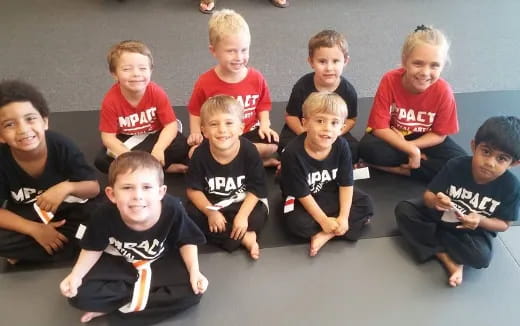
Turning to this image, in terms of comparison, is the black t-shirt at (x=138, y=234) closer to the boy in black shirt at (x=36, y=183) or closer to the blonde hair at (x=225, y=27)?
the boy in black shirt at (x=36, y=183)

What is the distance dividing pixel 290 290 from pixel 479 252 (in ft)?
2.68

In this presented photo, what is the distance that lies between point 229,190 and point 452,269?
3.42ft

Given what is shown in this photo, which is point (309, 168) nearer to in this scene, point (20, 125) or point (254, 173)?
point (254, 173)

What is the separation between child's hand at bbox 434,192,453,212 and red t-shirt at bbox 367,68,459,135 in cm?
56

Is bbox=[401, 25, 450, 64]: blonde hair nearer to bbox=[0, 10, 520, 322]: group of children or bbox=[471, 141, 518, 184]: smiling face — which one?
bbox=[0, 10, 520, 322]: group of children

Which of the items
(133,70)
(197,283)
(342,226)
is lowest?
(197,283)

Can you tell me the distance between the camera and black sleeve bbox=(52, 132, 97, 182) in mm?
1972

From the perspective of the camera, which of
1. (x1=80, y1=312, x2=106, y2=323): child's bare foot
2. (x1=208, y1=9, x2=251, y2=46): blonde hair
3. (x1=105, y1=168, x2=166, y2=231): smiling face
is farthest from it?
(x1=208, y1=9, x2=251, y2=46): blonde hair

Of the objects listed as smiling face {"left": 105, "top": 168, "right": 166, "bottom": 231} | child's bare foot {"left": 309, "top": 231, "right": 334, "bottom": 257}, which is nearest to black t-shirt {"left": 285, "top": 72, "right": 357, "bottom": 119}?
child's bare foot {"left": 309, "top": 231, "right": 334, "bottom": 257}

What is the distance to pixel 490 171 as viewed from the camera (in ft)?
6.05

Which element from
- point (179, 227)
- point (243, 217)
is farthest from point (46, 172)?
point (243, 217)

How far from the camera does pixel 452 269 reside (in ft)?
6.59

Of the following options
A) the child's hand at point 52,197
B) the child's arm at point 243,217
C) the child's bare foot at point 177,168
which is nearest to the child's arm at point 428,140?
the child's arm at point 243,217

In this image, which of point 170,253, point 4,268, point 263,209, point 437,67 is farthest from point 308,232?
point 4,268
